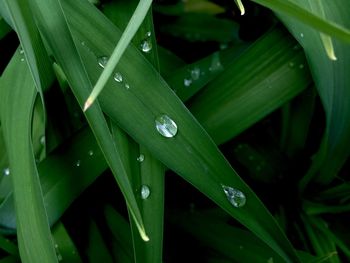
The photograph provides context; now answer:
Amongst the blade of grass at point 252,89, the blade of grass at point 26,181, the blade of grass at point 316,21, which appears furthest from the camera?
the blade of grass at point 252,89

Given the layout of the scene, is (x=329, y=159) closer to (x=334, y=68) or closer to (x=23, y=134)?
(x=334, y=68)

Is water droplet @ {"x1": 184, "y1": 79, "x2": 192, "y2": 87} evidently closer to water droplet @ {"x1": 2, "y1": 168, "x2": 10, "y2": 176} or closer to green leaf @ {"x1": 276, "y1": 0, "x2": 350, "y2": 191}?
green leaf @ {"x1": 276, "y1": 0, "x2": 350, "y2": 191}

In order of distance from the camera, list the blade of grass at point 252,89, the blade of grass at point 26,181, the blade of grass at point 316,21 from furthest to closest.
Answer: the blade of grass at point 252,89 < the blade of grass at point 26,181 < the blade of grass at point 316,21

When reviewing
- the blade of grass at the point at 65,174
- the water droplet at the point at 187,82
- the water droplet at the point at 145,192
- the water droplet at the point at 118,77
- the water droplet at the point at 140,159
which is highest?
the water droplet at the point at 187,82

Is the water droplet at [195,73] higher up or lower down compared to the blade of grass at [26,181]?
higher up

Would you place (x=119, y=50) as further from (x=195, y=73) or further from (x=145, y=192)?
(x=195, y=73)

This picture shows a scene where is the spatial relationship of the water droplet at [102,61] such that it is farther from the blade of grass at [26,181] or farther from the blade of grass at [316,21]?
the blade of grass at [316,21]

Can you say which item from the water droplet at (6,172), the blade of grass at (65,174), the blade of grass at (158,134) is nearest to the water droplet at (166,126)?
the blade of grass at (158,134)

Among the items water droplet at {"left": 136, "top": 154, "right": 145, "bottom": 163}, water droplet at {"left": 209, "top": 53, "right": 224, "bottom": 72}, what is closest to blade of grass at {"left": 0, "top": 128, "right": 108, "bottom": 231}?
water droplet at {"left": 136, "top": 154, "right": 145, "bottom": 163}
